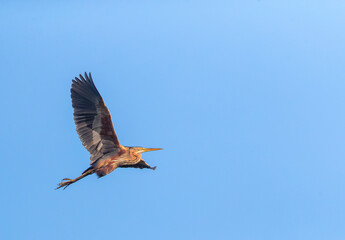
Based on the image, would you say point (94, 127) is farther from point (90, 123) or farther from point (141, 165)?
point (141, 165)

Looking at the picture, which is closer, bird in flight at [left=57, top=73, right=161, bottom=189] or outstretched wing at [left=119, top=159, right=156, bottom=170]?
bird in flight at [left=57, top=73, right=161, bottom=189]

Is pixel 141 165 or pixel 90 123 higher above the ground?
pixel 90 123

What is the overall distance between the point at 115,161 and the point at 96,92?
2.21 meters

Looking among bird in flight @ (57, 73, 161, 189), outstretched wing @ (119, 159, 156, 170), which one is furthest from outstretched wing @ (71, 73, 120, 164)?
outstretched wing @ (119, 159, 156, 170)

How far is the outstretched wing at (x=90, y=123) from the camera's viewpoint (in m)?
12.3

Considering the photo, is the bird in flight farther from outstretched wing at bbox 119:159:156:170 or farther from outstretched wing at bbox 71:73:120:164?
outstretched wing at bbox 119:159:156:170

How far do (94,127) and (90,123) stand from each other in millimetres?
173

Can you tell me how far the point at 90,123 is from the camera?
12461 millimetres

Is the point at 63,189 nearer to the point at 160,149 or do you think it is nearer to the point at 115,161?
the point at 115,161

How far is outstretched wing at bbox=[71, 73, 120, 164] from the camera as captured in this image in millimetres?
12312

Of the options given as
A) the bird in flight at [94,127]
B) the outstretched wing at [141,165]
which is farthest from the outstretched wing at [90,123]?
the outstretched wing at [141,165]

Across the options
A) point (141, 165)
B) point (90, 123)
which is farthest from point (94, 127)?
point (141, 165)

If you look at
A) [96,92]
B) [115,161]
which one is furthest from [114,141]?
[96,92]

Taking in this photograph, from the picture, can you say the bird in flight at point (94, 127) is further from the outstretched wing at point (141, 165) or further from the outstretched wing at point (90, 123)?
the outstretched wing at point (141, 165)
